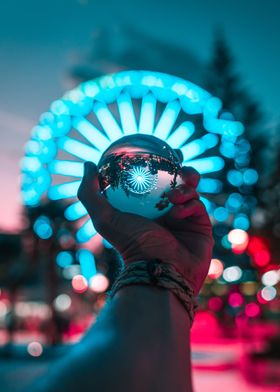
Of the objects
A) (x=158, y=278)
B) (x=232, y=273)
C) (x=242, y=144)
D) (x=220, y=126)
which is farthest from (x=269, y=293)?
(x=158, y=278)

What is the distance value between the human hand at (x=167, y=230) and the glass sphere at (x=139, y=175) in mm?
44

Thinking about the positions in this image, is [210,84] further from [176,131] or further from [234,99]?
[176,131]

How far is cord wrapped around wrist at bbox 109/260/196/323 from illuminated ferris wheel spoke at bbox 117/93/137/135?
4365 mm

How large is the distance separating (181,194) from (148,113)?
5.86 meters

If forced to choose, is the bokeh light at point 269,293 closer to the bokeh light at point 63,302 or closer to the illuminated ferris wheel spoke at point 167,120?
the illuminated ferris wheel spoke at point 167,120

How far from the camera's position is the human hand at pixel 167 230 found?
61.9 inches

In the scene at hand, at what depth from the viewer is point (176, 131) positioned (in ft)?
23.6

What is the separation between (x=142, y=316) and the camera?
4.11 ft

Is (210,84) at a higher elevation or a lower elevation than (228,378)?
higher

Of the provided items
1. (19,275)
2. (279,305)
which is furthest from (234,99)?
(19,275)

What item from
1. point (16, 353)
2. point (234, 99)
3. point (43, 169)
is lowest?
point (16, 353)

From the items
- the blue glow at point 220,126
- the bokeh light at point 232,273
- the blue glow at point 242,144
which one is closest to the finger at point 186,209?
the blue glow at point 220,126

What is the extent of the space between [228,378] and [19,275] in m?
19.4

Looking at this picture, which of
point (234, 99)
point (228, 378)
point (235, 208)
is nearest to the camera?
point (228, 378)
